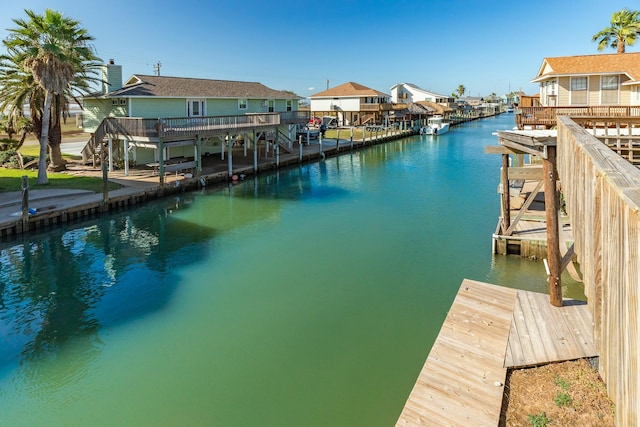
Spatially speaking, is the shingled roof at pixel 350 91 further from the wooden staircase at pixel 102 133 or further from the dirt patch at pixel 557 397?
the dirt patch at pixel 557 397

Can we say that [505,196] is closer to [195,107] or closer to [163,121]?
[163,121]

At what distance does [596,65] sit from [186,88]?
28132 millimetres

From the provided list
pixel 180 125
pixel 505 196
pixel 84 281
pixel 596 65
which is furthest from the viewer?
pixel 596 65

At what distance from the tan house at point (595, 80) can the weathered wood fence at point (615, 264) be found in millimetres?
28766

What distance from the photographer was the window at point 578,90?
29.3 metres

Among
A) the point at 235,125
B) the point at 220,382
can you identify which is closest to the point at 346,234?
the point at 220,382

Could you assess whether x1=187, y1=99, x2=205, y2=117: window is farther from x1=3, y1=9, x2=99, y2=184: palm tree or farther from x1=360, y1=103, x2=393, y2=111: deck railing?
x1=360, y1=103, x2=393, y2=111: deck railing

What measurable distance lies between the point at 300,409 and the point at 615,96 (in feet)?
97.7

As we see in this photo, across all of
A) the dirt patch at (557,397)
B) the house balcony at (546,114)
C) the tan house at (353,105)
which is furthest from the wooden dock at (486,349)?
the tan house at (353,105)

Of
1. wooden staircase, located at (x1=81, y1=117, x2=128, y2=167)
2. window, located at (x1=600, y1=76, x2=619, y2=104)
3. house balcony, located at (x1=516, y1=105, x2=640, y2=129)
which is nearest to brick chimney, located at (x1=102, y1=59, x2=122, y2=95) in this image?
wooden staircase, located at (x1=81, y1=117, x2=128, y2=167)

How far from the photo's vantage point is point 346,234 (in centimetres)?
2031

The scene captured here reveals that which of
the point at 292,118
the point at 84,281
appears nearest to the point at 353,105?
the point at 292,118

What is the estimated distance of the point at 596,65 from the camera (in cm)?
2912

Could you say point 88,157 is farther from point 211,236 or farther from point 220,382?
point 220,382
